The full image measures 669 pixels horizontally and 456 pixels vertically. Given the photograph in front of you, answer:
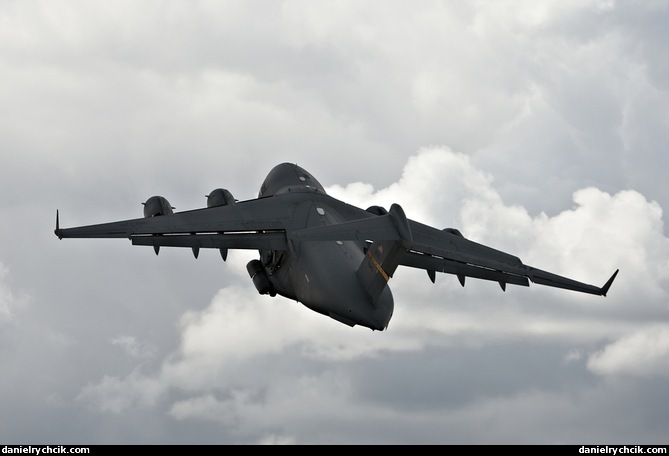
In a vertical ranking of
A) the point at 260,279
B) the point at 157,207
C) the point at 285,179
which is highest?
the point at 285,179

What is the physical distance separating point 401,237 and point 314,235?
9.53ft

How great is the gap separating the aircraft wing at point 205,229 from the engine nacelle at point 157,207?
2.19 meters

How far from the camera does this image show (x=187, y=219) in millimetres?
34312

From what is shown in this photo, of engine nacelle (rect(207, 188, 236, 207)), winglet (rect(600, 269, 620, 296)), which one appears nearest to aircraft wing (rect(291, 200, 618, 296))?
winglet (rect(600, 269, 620, 296))

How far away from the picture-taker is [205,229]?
33.9 m

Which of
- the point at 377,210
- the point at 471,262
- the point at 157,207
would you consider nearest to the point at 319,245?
the point at 377,210

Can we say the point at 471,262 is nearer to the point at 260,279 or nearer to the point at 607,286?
the point at 607,286

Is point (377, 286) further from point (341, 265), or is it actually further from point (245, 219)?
point (245, 219)

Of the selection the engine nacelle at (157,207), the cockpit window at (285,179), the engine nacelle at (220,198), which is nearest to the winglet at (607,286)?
the cockpit window at (285,179)

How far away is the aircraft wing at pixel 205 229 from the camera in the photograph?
3325cm

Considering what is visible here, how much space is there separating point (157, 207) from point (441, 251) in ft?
42.1

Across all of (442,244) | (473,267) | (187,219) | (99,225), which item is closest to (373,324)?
(442,244)

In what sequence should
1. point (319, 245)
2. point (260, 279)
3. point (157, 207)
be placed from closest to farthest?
point (319, 245) < point (260, 279) < point (157, 207)

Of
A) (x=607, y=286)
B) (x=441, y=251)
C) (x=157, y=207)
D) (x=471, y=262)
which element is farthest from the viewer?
(x=157, y=207)
